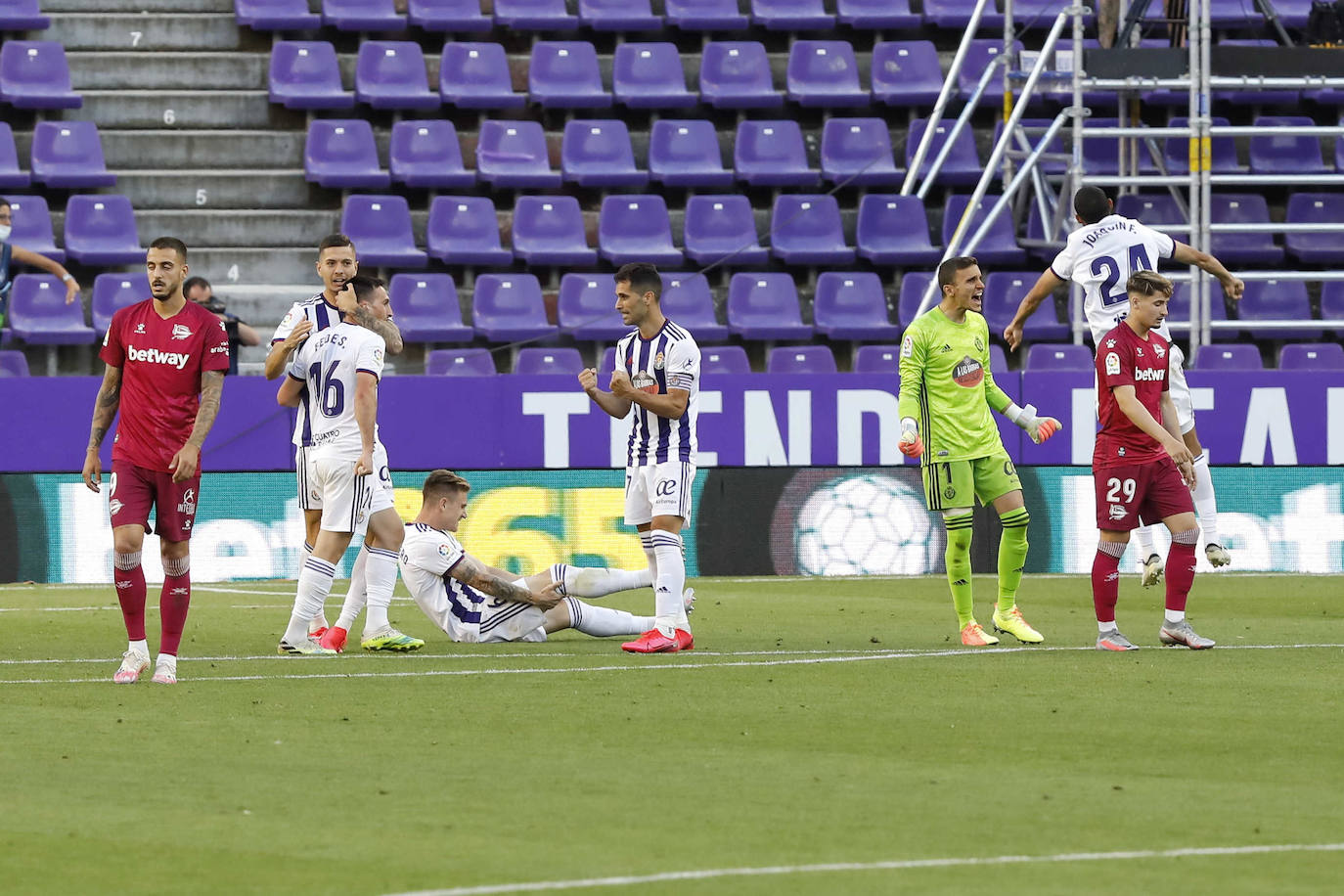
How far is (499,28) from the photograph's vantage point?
23531 millimetres

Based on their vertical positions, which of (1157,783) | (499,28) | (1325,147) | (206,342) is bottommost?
(1157,783)

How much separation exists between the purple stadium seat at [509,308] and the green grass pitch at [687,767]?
8624mm

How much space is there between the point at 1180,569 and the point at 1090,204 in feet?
9.04

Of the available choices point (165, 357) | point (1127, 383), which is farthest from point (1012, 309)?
point (165, 357)

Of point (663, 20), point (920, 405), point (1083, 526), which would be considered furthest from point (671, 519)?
point (663, 20)

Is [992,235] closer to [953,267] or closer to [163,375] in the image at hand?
[953,267]

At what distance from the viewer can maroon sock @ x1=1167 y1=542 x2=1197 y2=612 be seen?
423 inches

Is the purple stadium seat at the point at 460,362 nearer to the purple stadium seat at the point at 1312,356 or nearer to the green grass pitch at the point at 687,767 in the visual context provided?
the green grass pitch at the point at 687,767

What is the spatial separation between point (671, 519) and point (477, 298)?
984 cm

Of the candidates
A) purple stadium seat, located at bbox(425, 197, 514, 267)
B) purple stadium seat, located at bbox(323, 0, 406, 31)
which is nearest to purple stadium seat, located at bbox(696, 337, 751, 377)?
purple stadium seat, located at bbox(425, 197, 514, 267)

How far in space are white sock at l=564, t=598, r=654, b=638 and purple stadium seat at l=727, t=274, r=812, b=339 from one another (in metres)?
8.98

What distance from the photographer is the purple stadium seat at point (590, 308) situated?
2030cm

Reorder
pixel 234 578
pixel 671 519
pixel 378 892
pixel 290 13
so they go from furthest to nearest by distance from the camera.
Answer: pixel 290 13 → pixel 234 578 → pixel 671 519 → pixel 378 892

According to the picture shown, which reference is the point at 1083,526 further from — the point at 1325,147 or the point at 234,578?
the point at 1325,147
